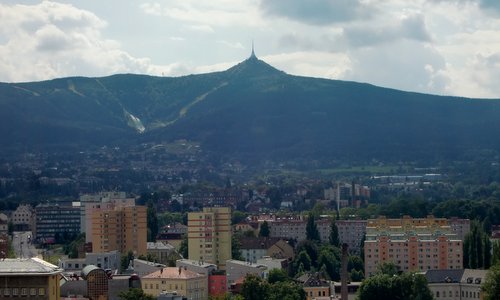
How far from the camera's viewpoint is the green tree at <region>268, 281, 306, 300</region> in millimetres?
73188

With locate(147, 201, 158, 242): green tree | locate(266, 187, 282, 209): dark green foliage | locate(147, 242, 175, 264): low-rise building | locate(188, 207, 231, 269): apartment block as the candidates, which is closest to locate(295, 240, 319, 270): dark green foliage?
locate(188, 207, 231, 269): apartment block

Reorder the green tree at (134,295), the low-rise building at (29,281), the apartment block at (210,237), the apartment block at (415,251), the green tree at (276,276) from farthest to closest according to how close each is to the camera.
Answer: the apartment block at (210,237)
the apartment block at (415,251)
the green tree at (276,276)
the green tree at (134,295)
the low-rise building at (29,281)

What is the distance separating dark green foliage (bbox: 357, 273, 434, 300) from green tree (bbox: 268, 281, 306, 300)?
2.99m

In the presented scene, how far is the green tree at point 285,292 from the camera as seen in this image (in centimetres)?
7319

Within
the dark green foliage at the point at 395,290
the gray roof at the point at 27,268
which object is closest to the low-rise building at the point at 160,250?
the dark green foliage at the point at 395,290

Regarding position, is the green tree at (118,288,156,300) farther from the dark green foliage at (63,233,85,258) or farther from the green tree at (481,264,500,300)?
the dark green foliage at (63,233,85,258)

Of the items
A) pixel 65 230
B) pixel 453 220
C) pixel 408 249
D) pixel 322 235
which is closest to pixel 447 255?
pixel 408 249

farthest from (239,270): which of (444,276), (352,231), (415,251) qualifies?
(352,231)

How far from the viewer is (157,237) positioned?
121 m

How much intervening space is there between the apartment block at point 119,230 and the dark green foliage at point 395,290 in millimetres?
29317

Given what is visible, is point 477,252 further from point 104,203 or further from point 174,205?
point 174,205

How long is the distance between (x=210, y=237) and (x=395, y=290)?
24849 mm

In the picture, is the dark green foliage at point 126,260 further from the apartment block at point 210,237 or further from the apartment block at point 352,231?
the apartment block at point 352,231

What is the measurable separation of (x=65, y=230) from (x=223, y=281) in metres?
60.4
